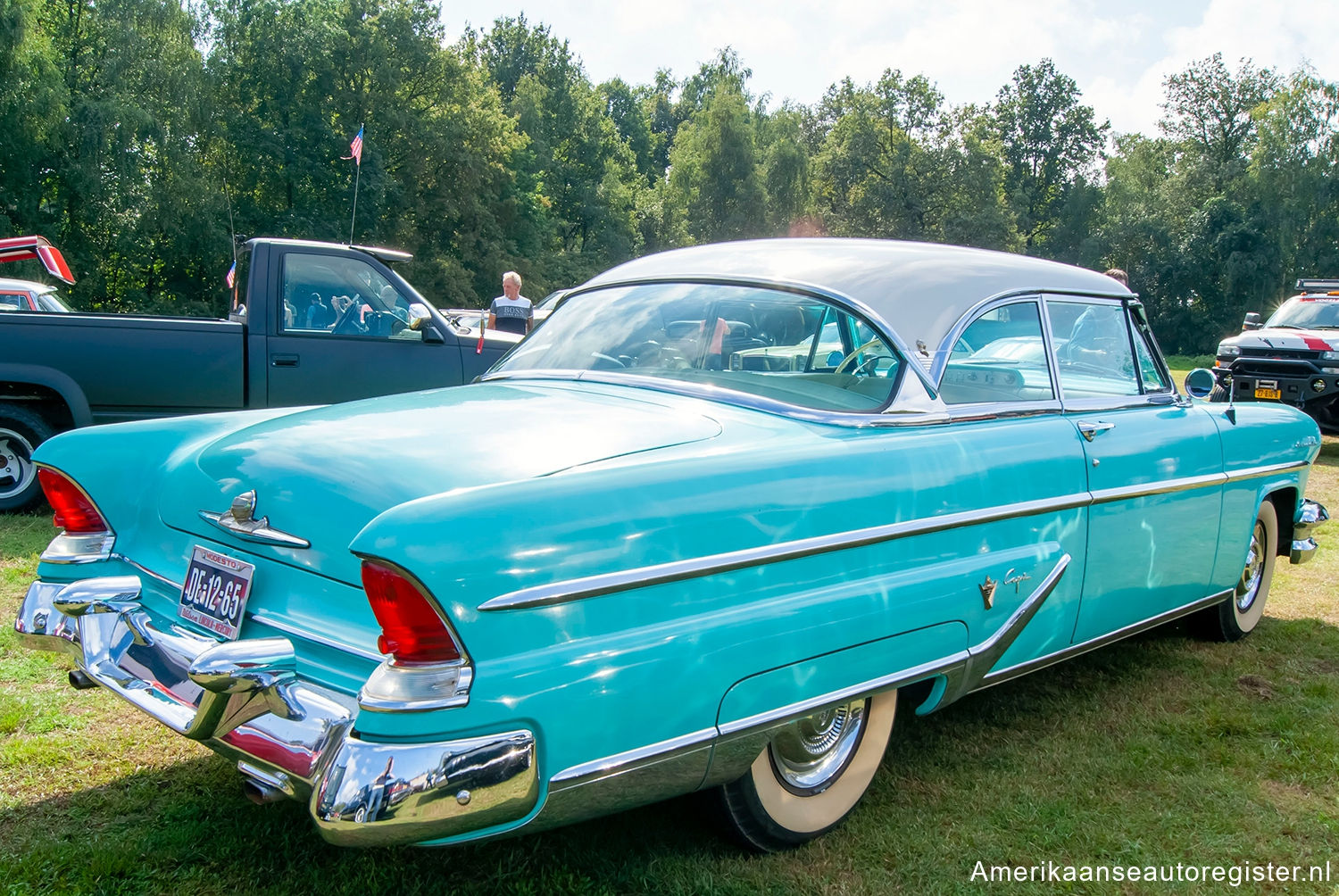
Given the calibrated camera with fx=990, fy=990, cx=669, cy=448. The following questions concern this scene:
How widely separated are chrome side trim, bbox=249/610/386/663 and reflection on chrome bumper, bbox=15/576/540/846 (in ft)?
0.14

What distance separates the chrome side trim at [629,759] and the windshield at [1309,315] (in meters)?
12.2

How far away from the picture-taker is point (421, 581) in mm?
1749

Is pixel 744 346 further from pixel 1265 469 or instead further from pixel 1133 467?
pixel 1265 469

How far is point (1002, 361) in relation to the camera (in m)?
3.30

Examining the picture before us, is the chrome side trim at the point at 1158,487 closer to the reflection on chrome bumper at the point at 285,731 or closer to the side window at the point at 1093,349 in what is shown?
the side window at the point at 1093,349

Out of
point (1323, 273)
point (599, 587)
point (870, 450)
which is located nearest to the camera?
point (599, 587)

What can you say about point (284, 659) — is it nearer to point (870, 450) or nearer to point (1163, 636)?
point (870, 450)

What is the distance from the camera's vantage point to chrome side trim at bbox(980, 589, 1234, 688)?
290cm

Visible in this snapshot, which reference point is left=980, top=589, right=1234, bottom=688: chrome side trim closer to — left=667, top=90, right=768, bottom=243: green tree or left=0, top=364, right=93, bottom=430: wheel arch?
left=0, top=364, right=93, bottom=430: wheel arch

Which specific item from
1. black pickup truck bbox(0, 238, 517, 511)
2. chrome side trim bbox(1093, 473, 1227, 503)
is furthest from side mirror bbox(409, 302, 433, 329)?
chrome side trim bbox(1093, 473, 1227, 503)

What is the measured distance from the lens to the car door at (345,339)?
670 centimetres

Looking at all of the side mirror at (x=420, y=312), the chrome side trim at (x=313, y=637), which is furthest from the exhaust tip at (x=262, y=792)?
the side mirror at (x=420, y=312)

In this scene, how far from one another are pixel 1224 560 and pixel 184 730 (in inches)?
146

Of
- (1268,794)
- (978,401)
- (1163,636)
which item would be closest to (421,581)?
(978,401)
